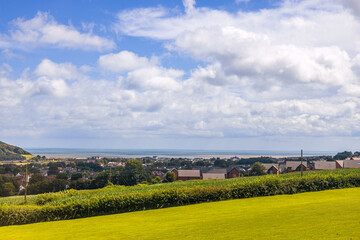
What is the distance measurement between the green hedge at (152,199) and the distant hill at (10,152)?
113064mm

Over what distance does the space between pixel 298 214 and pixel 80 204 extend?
1164cm

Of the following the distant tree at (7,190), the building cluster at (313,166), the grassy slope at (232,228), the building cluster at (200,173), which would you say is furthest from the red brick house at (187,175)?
the grassy slope at (232,228)

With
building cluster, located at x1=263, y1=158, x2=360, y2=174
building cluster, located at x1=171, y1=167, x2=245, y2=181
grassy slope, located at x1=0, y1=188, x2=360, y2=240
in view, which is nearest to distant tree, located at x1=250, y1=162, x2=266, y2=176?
building cluster, located at x1=263, y1=158, x2=360, y2=174

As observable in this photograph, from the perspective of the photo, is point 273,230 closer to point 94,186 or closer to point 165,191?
point 165,191

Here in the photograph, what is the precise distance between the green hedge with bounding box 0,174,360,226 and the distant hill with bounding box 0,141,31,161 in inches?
4451

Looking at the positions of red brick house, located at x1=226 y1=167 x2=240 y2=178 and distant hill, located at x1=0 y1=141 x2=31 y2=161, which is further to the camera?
distant hill, located at x1=0 y1=141 x2=31 y2=161

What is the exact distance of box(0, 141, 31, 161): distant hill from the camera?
4718 inches

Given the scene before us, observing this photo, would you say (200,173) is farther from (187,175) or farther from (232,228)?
(232,228)

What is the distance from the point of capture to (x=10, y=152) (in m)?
127

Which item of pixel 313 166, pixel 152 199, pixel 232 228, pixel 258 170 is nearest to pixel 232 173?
pixel 258 170

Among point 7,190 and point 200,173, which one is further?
point 200,173

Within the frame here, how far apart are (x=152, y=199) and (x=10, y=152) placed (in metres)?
126

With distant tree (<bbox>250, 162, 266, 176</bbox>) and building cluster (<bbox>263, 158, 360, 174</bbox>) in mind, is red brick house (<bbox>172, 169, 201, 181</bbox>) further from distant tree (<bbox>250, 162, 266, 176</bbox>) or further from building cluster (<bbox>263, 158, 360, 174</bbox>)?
building cluster (<bbox>263, 158, 360, 174</bbox>)

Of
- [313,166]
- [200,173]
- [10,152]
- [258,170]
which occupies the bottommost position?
[200,173]
